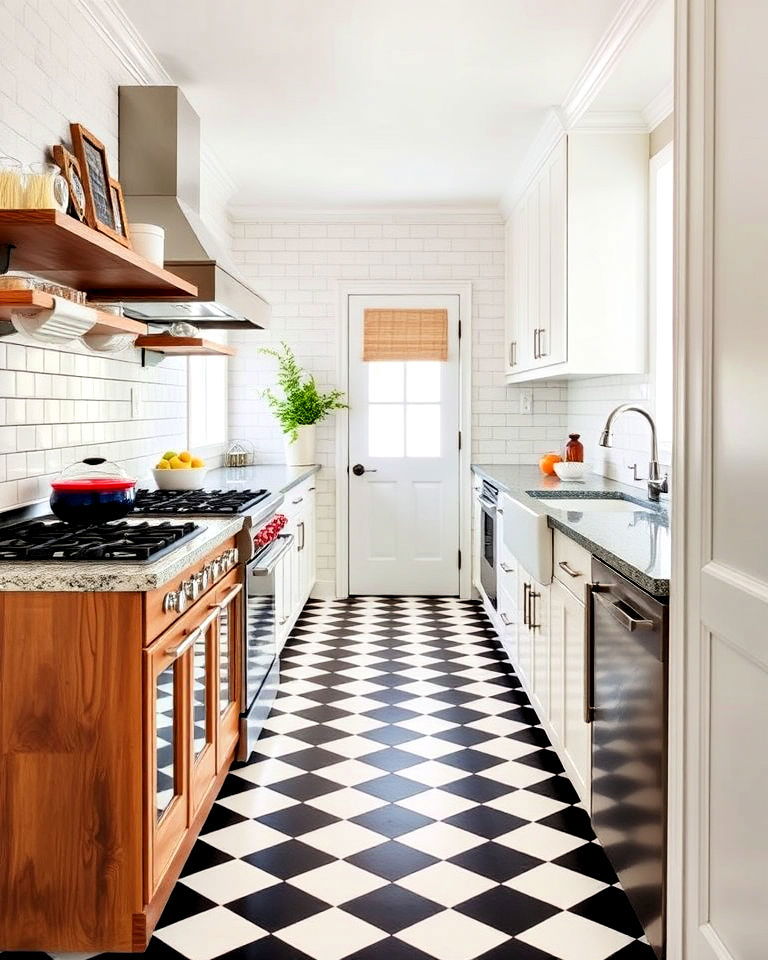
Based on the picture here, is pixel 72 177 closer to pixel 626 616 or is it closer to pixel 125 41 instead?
pixel 125 41

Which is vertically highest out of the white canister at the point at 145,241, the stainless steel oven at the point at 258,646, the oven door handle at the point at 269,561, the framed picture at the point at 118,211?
the framed picture at the point at 118,211

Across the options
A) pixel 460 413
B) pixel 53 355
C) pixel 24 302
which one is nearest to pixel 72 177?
pixel 53 355

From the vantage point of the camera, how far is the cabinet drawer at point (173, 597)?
2.17 meters

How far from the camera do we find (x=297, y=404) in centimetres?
635

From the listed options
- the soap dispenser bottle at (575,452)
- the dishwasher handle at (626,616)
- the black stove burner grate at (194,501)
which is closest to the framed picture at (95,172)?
the black stove burner grate at (194,501)

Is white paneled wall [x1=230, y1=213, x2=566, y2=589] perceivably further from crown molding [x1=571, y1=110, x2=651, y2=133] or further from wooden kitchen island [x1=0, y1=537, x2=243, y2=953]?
wooden kitchen island [x1=0, y1=537, x2=243, y2=953]

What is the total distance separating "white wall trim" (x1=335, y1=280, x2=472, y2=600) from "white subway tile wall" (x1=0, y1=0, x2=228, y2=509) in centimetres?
260

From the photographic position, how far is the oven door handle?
11.8 feet

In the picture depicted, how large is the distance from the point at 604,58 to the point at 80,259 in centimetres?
241

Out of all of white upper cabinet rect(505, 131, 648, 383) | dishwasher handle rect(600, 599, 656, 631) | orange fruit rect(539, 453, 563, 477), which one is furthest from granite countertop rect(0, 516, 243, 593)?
orange fruit rect(539, 453, 563, 477)

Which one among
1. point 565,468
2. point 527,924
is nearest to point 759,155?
point 527,924

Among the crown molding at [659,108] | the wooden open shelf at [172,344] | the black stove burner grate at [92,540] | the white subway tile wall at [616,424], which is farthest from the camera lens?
the white subway tile wall at [616,424]

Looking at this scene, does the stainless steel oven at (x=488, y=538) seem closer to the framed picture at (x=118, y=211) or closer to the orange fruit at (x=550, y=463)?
the orange fruit at (x=550, y=463)

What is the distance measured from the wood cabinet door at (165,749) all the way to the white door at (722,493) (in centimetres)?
117
